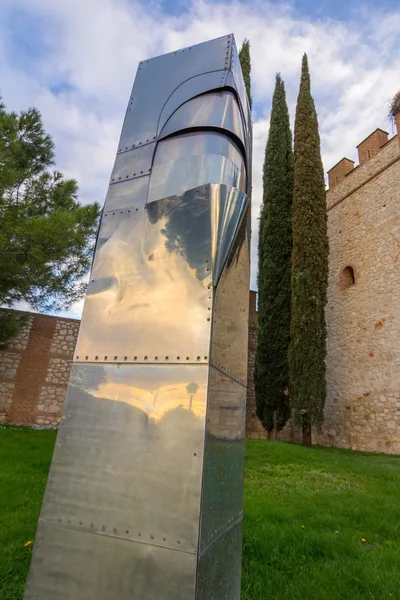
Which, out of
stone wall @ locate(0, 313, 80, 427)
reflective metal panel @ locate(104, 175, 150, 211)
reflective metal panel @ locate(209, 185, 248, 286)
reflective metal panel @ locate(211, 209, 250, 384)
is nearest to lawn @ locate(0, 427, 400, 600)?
reflective metal panel @ locate(211, 209, 250, 384)

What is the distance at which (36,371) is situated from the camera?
911 centimetres

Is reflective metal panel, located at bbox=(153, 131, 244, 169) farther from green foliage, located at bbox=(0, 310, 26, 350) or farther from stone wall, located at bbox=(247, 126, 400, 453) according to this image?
stone wall, located at bbox=(247, 126, 400, 453)

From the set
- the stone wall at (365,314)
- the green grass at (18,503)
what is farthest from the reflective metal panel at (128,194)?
the stone wall at (365,314)

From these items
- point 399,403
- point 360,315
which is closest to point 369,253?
point 360,315

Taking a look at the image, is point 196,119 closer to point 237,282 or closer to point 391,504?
point 237,282

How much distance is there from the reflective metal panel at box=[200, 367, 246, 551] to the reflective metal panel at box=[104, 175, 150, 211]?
39.4 inches

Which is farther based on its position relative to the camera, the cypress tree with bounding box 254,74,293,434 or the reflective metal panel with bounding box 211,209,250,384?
the cypress tree with bounding box 254,74,293,434

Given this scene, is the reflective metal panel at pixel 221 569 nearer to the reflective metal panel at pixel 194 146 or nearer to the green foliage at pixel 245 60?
the reflective metal panel at pixel 194 146

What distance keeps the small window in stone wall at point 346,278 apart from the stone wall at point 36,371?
7812 mm

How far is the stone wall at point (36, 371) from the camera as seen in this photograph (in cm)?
880

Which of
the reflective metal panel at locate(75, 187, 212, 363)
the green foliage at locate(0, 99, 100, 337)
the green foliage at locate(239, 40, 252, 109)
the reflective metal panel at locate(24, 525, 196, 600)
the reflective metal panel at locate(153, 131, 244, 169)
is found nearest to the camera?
the reflective metal panel at locate(24, 525, 196, 600)

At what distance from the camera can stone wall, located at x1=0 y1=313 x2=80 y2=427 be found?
8797 millimetres

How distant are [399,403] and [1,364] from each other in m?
9.64

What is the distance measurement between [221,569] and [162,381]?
32.6 inches
